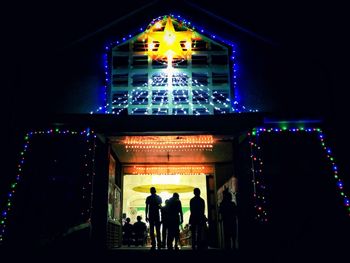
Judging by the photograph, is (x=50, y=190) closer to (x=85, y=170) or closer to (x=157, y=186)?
(x=85, y=170)

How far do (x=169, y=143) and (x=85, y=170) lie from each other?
301cm

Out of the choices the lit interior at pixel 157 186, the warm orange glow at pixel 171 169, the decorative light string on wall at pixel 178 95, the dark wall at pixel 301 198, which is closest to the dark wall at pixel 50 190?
the decorative light string on wall at pixel 178 95

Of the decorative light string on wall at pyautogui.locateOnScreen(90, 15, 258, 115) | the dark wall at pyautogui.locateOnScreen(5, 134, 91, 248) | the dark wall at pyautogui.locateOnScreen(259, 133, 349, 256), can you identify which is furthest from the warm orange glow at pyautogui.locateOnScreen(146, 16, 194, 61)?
the dark wall at pyautogui.locateOnScreen(259, 133, 349, 256)

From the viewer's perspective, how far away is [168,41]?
456 inches

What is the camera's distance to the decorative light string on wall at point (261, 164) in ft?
28.6

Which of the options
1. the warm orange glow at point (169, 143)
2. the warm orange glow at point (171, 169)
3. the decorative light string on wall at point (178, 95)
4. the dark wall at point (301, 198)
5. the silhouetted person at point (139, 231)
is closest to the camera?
the dark wall at point (301, 198)

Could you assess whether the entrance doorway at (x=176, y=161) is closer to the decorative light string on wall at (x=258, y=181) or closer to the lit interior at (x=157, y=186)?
the lit interior at (x=157, y=186)

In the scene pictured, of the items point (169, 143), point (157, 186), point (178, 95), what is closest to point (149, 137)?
point (169, 143)

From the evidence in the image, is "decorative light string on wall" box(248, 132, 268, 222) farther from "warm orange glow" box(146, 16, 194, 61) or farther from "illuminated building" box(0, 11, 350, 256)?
"warm orange glow" box(146, 16, 194, 61)

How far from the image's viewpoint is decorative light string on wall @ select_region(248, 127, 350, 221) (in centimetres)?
871

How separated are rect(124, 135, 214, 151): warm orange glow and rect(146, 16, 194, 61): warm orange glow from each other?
3.16 meters

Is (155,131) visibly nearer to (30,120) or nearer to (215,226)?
(30,120)

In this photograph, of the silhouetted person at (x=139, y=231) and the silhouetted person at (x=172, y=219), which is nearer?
the silhouetted person at (x=172, y=219)

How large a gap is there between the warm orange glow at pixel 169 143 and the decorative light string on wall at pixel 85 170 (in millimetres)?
1225
